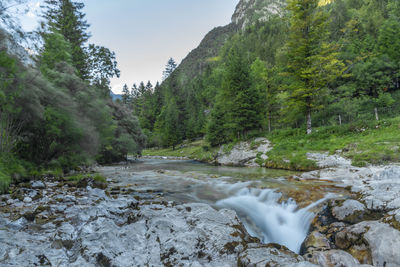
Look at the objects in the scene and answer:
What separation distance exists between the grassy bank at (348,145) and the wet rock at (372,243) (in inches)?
357

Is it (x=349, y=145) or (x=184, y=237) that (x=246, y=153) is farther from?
(x=184, y=237)

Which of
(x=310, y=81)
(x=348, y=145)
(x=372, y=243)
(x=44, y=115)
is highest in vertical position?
(x=310, y=81)

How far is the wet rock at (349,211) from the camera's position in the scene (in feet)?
16.7

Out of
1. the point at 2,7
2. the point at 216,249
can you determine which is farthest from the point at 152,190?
the point at 2,7

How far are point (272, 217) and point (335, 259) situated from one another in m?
3.17

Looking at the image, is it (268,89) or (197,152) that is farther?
(197,152)

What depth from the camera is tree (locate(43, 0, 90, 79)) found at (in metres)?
28.1

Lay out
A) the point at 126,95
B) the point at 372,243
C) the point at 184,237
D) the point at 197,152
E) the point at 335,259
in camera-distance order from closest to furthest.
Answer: the point at 335,259 < the point at 372,243 < the point at 184,237 < the point at 197,152 < the point at 126,95

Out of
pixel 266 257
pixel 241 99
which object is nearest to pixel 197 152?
pixel 241 99

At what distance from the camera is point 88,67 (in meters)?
29.9

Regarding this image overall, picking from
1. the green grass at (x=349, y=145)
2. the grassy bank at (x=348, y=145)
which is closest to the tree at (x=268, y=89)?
the grassy bank at (x=348, y=145)

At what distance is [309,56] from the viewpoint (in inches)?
776

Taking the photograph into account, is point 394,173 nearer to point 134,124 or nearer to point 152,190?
point 152,190

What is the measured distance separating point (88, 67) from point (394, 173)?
→ 35.1 meters
